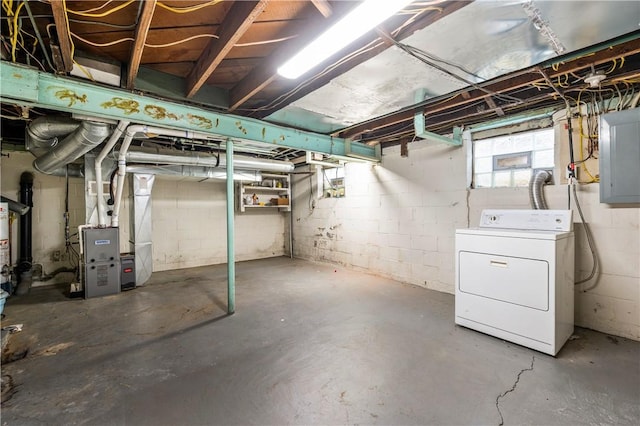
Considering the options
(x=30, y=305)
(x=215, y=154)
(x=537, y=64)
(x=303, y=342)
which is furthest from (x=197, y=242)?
(x=537, y=64)

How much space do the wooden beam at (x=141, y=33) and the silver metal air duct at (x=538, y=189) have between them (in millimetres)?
3354

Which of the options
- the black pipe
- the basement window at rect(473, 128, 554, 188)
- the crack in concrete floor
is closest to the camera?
the crack in concrete floor

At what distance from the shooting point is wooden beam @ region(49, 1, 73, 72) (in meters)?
1.33

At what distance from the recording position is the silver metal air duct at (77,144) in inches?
100

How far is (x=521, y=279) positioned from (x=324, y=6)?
7.96 feet

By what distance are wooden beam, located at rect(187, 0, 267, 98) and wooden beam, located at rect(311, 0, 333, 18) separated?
25cm

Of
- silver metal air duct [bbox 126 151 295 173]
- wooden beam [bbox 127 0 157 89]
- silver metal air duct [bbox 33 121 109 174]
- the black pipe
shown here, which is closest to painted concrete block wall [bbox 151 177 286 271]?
silver metal air duct [bbox 126 151 295 173]

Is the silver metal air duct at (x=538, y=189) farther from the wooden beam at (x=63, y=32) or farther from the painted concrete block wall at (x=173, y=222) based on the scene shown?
the painted concrete block wall at (x=173, y=222)

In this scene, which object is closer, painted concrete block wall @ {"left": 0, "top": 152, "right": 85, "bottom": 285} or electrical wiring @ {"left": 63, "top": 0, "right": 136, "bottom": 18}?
electrical wiring @ {"left": 63, "top": 0, "right": 136, "bottom": 18}

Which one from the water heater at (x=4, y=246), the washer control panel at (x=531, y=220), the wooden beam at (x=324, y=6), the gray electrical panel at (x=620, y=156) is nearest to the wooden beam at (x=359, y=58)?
the wooden beam at (x=324, y=6)

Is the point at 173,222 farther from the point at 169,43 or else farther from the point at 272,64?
the point at 272,64

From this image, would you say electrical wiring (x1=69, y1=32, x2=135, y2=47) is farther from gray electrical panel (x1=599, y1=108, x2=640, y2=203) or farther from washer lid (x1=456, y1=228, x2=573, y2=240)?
gray electrical panel (x1=599, y1=108, x2=640, y2=203)

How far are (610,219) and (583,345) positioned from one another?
3.77ft

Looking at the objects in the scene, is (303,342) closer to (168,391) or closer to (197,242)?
(168,391)
